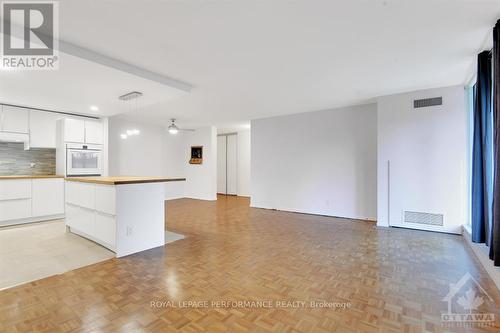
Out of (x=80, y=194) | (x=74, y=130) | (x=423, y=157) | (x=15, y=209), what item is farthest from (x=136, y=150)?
(x=423, y=157)

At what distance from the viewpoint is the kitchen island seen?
3.17m

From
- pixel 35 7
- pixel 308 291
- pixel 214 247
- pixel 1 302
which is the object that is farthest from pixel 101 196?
pixel 308 291

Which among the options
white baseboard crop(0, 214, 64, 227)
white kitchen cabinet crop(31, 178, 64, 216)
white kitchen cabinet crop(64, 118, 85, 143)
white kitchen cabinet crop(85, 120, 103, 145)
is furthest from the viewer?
white kitchen cabinet crop(85, 120, 103, 145)

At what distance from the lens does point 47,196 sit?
5.15 metres

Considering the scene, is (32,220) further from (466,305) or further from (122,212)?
(466,305)

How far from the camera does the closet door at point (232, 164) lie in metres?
9.68

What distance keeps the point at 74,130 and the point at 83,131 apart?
0.69ft

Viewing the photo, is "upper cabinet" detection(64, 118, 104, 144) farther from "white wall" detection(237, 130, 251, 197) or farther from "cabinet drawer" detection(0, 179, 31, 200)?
"white wall" detection(237, 130, 251, 197)

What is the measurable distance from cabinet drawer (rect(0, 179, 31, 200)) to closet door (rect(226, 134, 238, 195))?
245 inches

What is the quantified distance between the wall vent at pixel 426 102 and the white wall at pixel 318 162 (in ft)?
3.00

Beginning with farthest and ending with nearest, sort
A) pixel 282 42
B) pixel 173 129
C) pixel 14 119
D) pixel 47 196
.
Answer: pixel 173 129
pixel 47 196
pixel 14 119
pixel 282 42

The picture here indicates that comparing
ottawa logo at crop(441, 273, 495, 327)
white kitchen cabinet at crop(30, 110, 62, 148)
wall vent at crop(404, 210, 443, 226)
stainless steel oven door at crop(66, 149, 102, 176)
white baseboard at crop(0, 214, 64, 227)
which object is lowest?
ottawa logo at crop(441, 273, 495, 327)

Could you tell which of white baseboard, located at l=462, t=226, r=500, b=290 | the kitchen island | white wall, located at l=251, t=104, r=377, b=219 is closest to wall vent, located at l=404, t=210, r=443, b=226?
white baseboard, located at l=462, t=226, r=500, b=290

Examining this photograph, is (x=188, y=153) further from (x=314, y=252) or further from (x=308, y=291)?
(x=308, y=291)
